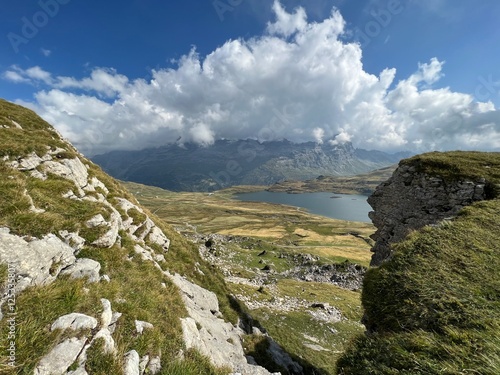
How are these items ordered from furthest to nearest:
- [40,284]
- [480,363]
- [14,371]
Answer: [40,284]
[480,363]
[14,371]

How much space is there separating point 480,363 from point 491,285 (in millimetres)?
5547

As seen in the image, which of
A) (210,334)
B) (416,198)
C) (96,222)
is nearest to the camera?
(96,222)

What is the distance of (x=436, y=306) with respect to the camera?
9.53 meters

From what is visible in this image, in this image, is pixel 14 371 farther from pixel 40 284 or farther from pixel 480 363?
pixel 480 363

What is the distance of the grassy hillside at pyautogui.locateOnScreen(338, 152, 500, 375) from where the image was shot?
717 centimetres

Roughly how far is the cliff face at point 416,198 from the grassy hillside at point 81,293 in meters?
20.7

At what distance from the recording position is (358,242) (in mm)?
155250

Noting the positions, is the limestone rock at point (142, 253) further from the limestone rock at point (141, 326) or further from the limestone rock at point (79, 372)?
the limestone rock at point (79, 372)

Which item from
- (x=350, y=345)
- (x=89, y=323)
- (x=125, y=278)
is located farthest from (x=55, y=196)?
(x=350, y=345)

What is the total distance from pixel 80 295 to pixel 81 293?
11 cm

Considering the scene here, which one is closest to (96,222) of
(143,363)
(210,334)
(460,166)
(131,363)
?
(143,363)

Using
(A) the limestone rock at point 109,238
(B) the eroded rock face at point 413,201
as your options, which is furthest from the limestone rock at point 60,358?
(B) the eroded rock face at point 413,201

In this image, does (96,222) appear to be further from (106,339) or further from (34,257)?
(106,339)

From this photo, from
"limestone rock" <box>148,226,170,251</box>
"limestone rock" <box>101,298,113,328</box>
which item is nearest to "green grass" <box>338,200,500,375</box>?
"limestone rock" <box>101,298,113,328</box>
